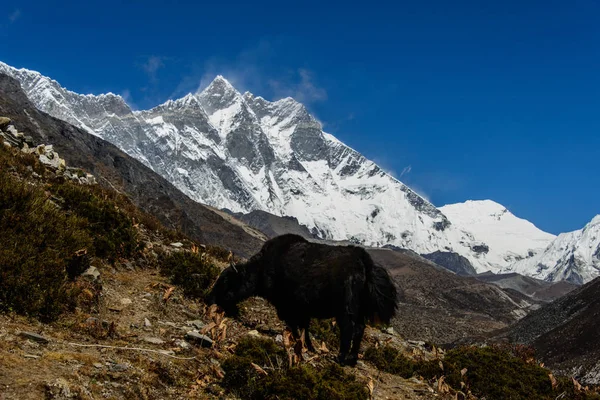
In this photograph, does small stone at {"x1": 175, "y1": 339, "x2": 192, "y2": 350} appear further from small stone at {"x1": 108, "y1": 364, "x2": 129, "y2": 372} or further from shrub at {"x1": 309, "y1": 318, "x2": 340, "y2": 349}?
shrub at {"x1": 309, "y1": 318, "x2": 340, "y2": 349}

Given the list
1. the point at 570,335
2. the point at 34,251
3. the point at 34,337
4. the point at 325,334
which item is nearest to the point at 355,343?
the point at 325,334

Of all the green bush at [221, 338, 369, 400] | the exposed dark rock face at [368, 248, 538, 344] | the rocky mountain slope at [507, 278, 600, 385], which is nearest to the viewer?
the green bush at [221, 338, 369, 400]

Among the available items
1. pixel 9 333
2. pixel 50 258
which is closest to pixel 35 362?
pixel 9 333

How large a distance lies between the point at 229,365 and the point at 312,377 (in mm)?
1137

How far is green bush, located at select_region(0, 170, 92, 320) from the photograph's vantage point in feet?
22.4

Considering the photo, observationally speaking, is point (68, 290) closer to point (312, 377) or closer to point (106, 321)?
point (106, 321)

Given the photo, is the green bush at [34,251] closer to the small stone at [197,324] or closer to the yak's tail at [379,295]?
the small stone at [197,324]

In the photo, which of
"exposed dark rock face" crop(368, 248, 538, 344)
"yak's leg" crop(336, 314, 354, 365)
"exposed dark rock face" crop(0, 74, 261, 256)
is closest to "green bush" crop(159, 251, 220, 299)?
"yak's leg" crop(336, 314, 354, 365)

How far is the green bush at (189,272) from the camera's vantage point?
10.9m

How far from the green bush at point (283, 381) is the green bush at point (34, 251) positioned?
2903 mm

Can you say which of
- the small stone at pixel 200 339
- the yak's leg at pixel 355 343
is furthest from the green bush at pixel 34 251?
the yak's leg at pixel 355 343

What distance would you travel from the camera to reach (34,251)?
7.78 metres

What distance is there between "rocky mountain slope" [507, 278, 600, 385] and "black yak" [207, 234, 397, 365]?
967 inches

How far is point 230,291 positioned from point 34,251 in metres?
3.69
